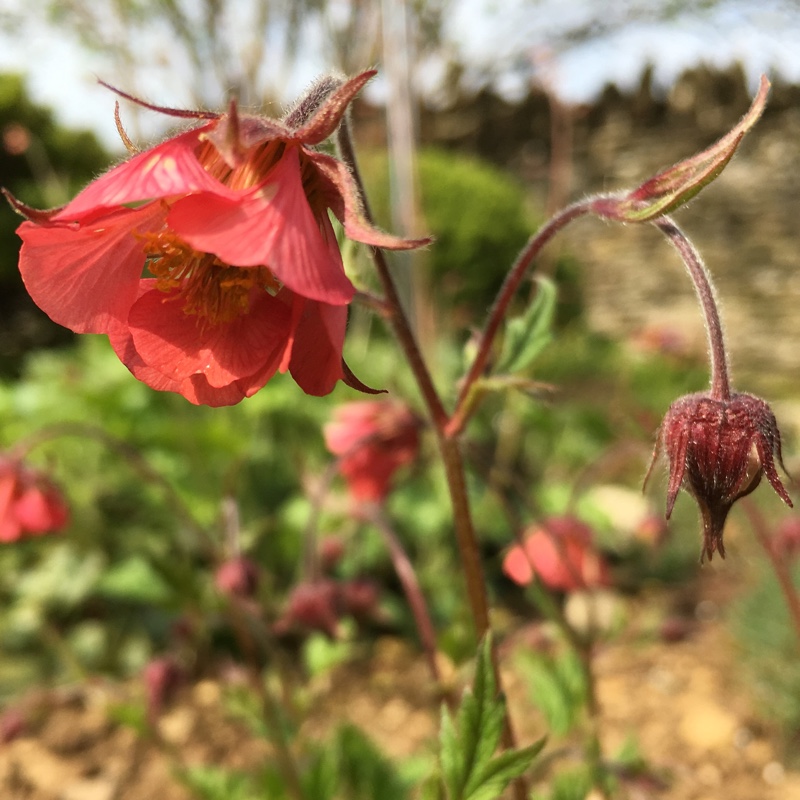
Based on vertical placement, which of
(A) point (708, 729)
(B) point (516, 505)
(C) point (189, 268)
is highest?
(C) point (189, 268)

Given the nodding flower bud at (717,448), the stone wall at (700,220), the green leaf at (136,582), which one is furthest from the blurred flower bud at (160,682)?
the stone wall at (700,220)

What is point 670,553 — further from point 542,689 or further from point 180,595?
point 180,595

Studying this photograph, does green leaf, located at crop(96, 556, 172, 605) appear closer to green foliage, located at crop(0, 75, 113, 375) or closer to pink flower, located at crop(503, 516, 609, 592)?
pink flower, located at crop(503, 516, 609, 592)

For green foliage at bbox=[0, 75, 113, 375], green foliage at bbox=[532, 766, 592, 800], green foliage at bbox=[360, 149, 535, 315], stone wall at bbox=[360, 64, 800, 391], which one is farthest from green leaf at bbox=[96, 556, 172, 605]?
stone wall at bbox=[360, 64, 800, 391]

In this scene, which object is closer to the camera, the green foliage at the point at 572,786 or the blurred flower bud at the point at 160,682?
the green foliage at the point at 572,786

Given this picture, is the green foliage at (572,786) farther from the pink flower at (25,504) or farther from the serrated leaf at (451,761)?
the pink flower at (25,504)

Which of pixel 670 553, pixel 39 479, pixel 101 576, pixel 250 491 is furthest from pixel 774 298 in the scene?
pixel 39 479
